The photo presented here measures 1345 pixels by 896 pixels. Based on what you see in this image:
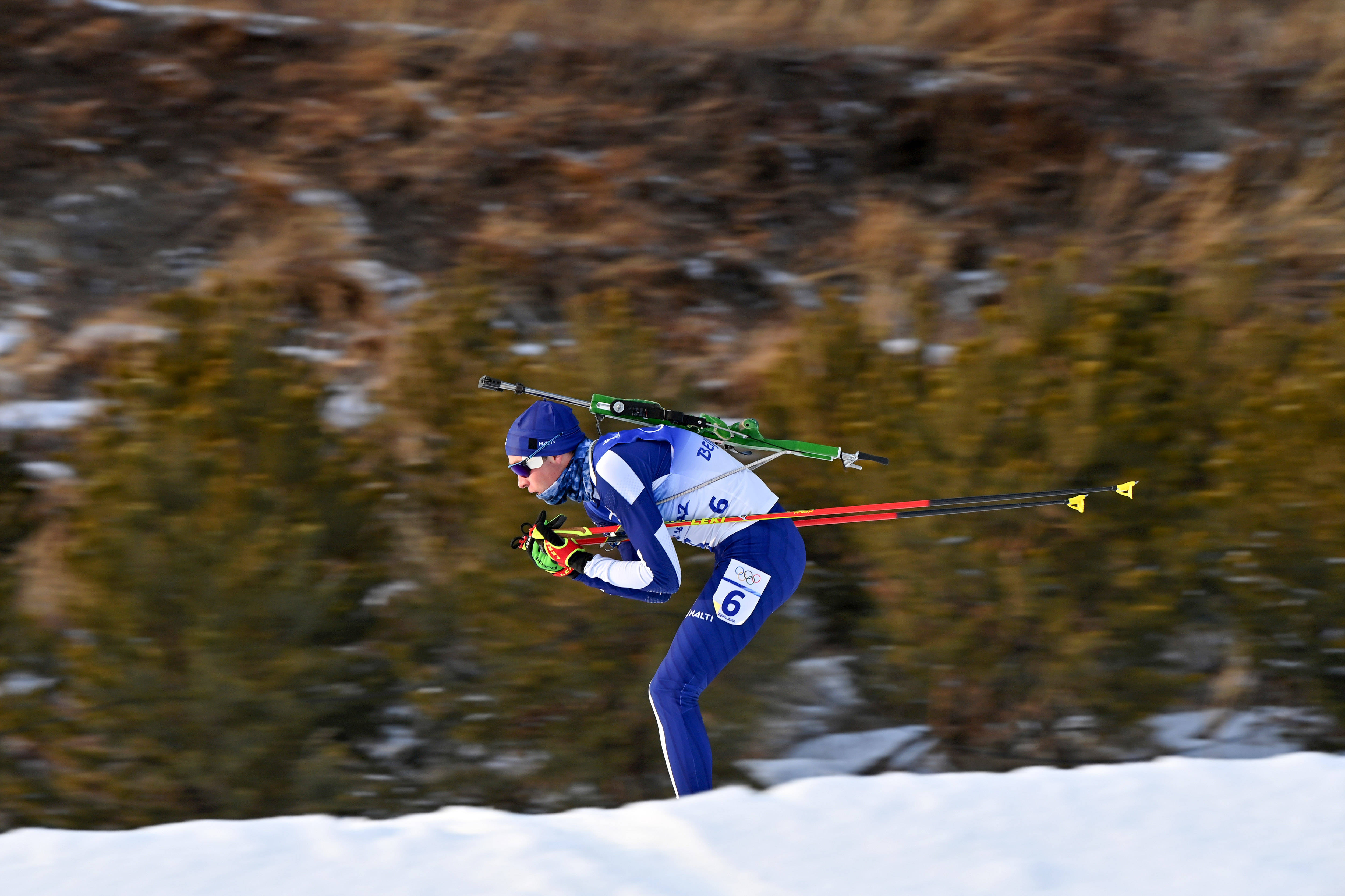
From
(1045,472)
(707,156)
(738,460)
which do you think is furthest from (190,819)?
(707,156)

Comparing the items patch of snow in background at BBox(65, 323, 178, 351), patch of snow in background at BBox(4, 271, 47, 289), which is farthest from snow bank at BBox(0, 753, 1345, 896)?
patch of snow in background at BBox(4, 271, 47, 289)

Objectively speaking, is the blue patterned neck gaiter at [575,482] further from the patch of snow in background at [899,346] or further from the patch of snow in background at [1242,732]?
the patch of snow in background at [1242,732]

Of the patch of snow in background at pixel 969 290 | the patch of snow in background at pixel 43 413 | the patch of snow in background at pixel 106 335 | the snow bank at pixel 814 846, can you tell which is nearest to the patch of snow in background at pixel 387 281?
the patch of snow in background at pixel 106 335

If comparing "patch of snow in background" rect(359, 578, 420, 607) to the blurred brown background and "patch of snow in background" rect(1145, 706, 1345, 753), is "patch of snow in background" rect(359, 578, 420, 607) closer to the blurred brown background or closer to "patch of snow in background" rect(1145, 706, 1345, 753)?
the blurred brown background

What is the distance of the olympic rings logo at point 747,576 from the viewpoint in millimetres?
4070

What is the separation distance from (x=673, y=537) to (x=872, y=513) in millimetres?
700

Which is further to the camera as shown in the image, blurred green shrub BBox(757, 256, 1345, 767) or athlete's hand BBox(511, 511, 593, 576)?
blurred green shrub BBox(757, 256, 1345, 767)

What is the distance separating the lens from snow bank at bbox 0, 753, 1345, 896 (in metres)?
3.22

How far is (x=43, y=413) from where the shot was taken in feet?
26.2

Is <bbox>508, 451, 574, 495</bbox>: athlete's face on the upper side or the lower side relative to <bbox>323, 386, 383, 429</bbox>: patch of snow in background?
upper

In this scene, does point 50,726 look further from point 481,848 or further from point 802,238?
point 802,238

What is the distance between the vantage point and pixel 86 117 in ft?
33.6

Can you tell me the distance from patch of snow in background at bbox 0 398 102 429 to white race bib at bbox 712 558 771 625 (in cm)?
524

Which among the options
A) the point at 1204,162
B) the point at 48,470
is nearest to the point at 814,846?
the point at 48,470
